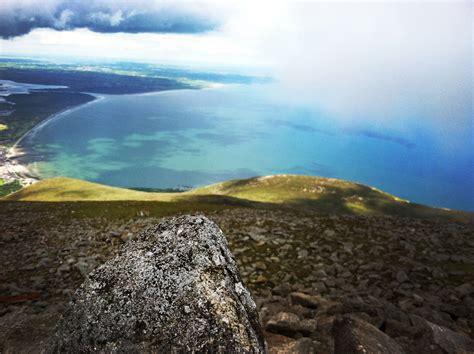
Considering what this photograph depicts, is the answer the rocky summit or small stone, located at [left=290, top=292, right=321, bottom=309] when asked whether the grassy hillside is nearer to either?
the rocky summit

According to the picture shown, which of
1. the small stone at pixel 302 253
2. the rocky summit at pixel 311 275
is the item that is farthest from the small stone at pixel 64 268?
the small stone at pixel 302 253

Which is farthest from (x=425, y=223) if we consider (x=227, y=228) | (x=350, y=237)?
(x=227, y=228)

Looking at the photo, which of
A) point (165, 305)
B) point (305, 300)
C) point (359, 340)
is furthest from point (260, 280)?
point (165, 305)

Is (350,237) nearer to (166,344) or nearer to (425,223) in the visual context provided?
(425,223)

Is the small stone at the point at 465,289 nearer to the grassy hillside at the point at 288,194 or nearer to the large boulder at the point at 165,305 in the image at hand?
the large boulder at the point at 165,305

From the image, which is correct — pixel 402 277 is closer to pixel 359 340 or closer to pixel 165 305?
pixel 359 340
